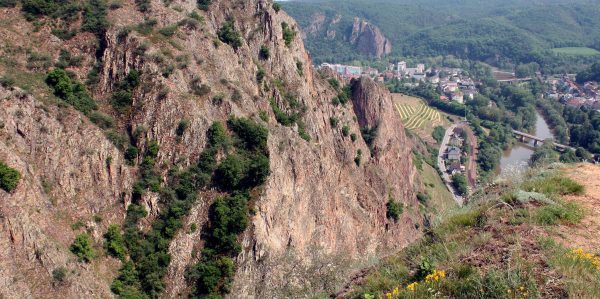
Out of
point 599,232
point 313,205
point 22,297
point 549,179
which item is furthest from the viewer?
point 313,205

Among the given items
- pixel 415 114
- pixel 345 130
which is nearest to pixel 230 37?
pixel 345 130

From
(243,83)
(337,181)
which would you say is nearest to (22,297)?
(243,83)

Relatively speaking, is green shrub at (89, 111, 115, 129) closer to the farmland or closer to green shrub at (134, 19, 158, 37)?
green shrub at (134, 19, 158, 37)

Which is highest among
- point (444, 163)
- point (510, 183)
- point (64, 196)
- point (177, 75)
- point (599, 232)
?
point (599, 232)

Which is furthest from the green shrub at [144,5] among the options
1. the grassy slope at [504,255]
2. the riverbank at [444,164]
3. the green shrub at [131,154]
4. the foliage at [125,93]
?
the riverbank at [444,164]

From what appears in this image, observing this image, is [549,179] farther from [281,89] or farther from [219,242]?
[281,89]

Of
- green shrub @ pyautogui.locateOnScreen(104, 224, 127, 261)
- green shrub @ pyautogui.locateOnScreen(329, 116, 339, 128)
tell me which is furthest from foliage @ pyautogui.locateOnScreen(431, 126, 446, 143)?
green shrub @ pyautogui.locateOnScreen(104, 224, 127, 261)

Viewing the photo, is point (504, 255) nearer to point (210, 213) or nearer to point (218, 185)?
point (210, 213)
